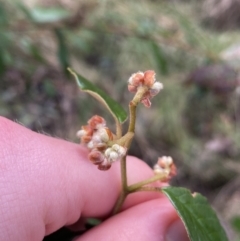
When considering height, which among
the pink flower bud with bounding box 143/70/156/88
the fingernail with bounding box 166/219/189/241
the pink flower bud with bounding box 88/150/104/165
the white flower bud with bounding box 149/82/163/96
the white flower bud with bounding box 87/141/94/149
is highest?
the pink flower bud with bounding box 143/70/156/88

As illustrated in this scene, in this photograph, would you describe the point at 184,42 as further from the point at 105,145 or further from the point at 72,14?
the point at 105,145

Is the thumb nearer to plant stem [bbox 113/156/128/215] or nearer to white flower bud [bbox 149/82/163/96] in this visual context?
plant stem [bbox 113/156/128/215]

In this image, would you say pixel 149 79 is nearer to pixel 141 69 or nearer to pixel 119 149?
pixel 119 149

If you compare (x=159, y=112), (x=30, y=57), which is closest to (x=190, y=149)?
(x=159, y=112)

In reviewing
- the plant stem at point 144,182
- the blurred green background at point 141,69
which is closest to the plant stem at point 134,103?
the plant stem at point 144,182

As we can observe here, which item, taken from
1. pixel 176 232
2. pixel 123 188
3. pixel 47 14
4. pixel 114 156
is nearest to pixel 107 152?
pixel 114 156

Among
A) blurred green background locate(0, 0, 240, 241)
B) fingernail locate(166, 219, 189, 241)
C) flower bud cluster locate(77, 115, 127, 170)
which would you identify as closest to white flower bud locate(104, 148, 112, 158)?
flower bud cluster locate(77, 115, 127, 170)
